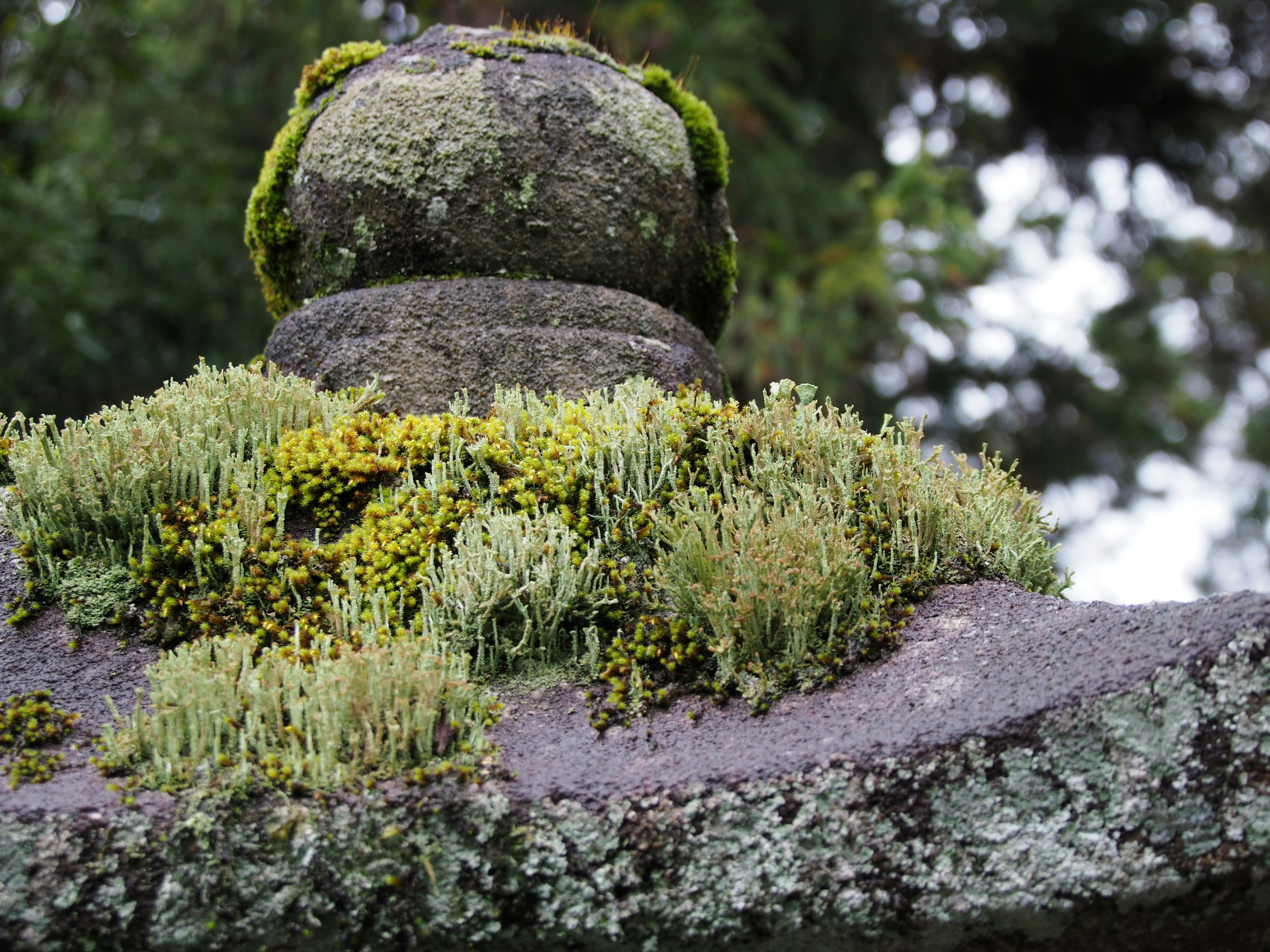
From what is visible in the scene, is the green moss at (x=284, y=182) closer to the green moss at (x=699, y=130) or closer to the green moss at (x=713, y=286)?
the green moss at (x=699, y=130)

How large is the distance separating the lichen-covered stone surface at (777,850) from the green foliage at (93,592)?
2.83ft

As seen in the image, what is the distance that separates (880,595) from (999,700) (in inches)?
29.1

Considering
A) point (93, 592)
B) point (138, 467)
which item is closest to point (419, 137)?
point (138, 467)

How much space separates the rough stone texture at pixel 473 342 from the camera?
4219 millimetres

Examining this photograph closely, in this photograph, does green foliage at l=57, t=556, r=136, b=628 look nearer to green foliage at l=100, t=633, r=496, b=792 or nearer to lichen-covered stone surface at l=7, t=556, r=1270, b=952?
green foliage at l=100, t=633, r=496, b=792

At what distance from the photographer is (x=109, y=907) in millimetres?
2311

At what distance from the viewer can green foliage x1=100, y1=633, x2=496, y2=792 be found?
2.48m

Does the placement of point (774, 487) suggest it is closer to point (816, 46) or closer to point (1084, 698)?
point (1084, 698)

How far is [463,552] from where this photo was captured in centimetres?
319

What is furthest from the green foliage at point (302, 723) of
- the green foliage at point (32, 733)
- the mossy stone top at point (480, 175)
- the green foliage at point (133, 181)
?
the green foliage at point (133, 181)

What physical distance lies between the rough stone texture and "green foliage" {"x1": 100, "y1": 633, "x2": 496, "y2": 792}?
1.70m

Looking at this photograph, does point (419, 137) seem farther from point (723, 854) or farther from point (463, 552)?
point (723, 854)

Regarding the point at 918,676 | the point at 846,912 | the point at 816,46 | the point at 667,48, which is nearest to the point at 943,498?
the point at 918,676

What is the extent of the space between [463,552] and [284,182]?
8.34 ft
